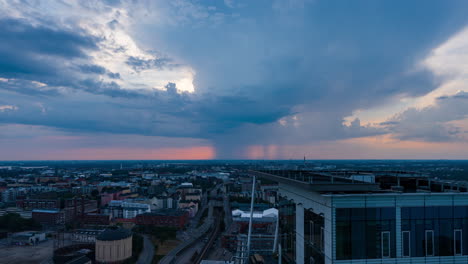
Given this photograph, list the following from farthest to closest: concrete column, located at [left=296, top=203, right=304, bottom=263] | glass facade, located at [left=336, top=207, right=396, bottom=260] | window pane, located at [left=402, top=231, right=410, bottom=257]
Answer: concrete column, located at [left=296, top=203, right=304, bottom=263]
window pane, located at [left=402, top=231, right=410, bottom=257]
glass facade, located at [left=336, top=207, right=396, bottom=260]

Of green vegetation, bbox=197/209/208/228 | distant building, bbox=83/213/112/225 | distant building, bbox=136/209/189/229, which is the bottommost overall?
green vegetation, bbox=197/209/208/228

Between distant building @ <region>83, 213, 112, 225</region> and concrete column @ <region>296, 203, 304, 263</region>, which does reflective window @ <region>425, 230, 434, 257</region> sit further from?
distant building @ <region>83, 213, 112, 225</region>

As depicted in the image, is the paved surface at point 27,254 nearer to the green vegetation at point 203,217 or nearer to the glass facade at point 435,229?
the green vegetation at point 203,217

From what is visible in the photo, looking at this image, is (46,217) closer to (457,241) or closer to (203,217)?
(203,217)

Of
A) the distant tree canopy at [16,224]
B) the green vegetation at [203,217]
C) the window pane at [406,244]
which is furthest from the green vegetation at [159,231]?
the window pane at [406,244]

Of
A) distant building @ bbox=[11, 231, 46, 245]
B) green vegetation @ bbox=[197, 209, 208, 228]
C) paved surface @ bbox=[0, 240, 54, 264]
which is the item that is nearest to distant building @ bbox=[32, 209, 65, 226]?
distant building @ bbox=[11, 231, 46, 245]

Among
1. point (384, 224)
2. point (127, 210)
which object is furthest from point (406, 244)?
point (127, 210)
